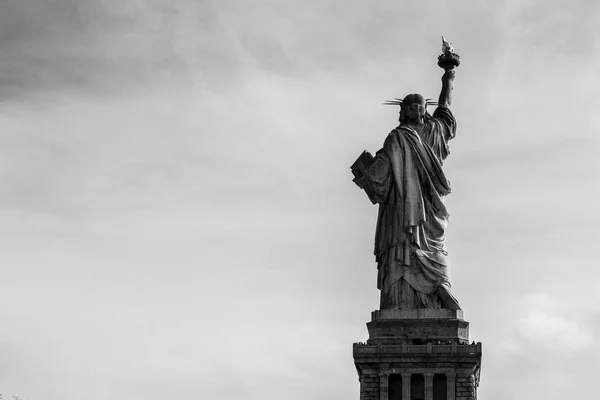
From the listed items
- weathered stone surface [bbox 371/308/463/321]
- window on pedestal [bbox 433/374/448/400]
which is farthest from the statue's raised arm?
window on pedestal [bbox 433/374/448/400]

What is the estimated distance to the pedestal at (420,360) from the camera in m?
72.1

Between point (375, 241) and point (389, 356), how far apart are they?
214 inches

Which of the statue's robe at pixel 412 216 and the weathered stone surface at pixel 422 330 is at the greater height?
the statue's robe at pixel 412 216

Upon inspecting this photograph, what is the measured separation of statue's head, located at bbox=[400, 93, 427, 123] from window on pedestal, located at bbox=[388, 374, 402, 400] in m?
A: 10.9

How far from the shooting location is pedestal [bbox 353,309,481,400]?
72.1 m

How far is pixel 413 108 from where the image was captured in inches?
3019

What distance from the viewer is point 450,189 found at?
75.9 metres

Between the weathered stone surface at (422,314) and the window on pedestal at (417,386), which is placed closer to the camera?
the window on pedestal at (417,386)

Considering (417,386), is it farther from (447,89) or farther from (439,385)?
(447,89)

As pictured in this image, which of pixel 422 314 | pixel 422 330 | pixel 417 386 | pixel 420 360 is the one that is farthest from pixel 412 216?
pixel 417 386

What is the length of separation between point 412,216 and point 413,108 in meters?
4.78

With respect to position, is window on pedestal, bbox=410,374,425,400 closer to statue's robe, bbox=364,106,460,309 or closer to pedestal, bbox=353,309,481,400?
pedestal, bbox=353,309,481,400

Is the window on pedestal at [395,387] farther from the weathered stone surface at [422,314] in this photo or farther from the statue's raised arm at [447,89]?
the statue's raised arm at [447,89]

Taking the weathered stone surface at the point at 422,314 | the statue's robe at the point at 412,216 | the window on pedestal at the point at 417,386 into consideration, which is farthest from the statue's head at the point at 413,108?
the window on pedestal at the point at 417,386
